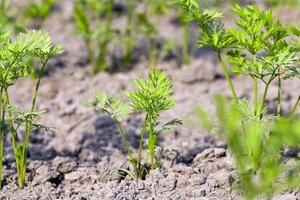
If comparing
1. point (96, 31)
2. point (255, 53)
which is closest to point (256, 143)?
point (255, 53)

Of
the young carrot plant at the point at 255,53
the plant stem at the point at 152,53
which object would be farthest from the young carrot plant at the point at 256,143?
the plant stem at the point at 152,53

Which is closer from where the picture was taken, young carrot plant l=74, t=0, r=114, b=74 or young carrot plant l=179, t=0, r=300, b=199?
young carrot plant l=179, t=0, r=300, b=199

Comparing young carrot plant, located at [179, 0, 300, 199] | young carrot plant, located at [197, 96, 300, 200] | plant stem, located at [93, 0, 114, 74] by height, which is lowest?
young carrot plant, located at [197, 96, 300, 200]

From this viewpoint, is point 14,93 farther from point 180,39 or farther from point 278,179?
point 278,179

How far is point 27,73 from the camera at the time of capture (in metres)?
2.39

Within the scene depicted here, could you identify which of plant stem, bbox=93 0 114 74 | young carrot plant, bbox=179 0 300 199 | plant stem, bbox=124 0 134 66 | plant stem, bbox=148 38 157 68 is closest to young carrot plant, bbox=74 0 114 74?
plant stem, bbox=93 0 114 74

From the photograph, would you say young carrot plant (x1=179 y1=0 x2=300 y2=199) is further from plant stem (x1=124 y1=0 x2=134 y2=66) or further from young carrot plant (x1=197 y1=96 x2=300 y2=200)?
plant stem (x1=124 y1=0 x2=134 y2=66)

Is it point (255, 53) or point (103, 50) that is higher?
point (103, 50)

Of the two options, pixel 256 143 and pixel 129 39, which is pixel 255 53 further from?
pixel 129 39

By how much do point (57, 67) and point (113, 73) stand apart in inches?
16.4

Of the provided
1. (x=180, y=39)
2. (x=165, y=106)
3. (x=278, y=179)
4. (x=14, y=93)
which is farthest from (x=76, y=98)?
(x=278, y=179)

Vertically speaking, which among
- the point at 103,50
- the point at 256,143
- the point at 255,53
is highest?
the point at 103,50

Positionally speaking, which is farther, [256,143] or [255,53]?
[255,53]

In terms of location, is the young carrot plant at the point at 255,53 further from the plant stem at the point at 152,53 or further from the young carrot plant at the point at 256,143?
the plant stem at the point at 152,53
